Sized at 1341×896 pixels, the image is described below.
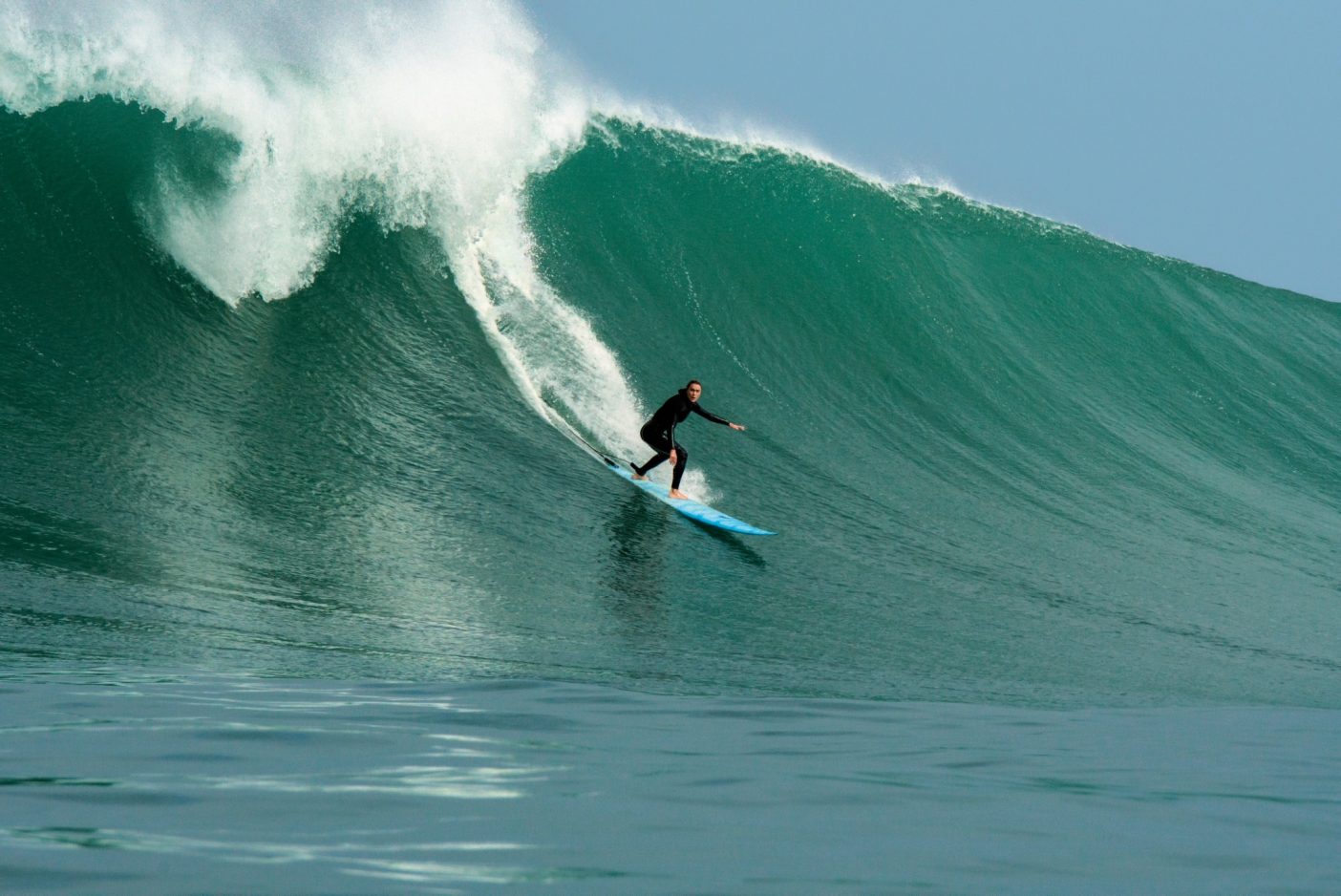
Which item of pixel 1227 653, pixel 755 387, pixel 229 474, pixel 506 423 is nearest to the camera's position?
pixel 1227 653

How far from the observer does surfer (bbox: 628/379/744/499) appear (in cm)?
898

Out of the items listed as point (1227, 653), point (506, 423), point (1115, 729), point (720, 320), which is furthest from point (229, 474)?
point (720, 320)

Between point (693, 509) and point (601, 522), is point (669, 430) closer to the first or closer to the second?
point (693, 509)

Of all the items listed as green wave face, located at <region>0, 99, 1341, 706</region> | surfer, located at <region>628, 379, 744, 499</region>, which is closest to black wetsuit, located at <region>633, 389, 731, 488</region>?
surfer, located at <region>628, 379, 744, 499</region>

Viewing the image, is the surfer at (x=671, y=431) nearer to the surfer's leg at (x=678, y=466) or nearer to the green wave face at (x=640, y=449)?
the surfer's leg at (x=678, y=466)

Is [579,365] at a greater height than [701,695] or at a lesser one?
greater

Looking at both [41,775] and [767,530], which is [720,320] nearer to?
[767,530]

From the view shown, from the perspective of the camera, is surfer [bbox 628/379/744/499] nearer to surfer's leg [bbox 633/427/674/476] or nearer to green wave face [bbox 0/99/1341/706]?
surfer's leg [bbox 633/427/674/476]

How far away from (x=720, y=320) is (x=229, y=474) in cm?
641

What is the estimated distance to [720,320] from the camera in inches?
509

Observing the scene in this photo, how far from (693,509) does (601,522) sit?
0.79 meters

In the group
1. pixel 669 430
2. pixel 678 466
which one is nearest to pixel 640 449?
pixel 669 430

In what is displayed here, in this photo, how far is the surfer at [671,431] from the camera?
8977 mm

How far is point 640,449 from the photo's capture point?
9992 mm
